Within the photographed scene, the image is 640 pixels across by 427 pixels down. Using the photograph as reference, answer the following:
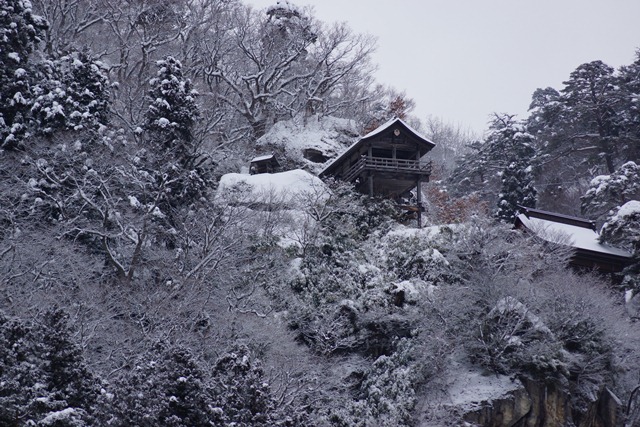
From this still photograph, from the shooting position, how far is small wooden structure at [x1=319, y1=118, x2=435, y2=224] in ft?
109

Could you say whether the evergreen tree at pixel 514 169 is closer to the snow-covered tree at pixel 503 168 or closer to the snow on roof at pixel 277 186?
→ the snow-covered tree at pixel 503 168

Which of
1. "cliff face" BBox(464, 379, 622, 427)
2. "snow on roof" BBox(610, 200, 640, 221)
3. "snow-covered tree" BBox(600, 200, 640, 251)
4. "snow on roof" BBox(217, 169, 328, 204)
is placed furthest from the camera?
"snow on roof" BBox(610, 200, 640, 221)

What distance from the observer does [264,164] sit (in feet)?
119

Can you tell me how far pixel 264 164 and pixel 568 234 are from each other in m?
15.7

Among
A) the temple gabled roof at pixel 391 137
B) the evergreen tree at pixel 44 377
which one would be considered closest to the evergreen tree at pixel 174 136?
the temple gabled roof at pixel 391 137

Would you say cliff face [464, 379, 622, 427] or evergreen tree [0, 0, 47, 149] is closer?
cliff face [464, 379, 622, 427]

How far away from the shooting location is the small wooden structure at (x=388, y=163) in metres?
33.1

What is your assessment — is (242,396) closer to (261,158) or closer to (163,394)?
(163,394)

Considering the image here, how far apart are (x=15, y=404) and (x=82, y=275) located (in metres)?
8.82

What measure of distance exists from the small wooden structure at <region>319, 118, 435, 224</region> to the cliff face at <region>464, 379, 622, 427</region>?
40.7ft

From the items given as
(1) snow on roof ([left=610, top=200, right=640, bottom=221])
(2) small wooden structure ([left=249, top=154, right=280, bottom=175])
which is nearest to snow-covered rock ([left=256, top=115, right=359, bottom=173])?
(2) small wooden structure ([left=249, top=154, right=280, bottom=175])

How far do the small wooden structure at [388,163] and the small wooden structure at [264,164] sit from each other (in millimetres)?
2649

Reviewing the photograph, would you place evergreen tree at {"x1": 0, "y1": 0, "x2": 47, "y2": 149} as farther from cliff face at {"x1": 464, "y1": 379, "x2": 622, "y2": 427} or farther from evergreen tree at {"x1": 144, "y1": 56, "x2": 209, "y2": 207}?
cliff face at {"x1": 464, "y1": 379, "x2": 622, "y2": 427}

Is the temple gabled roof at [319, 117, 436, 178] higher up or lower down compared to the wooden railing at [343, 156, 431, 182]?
higher up
